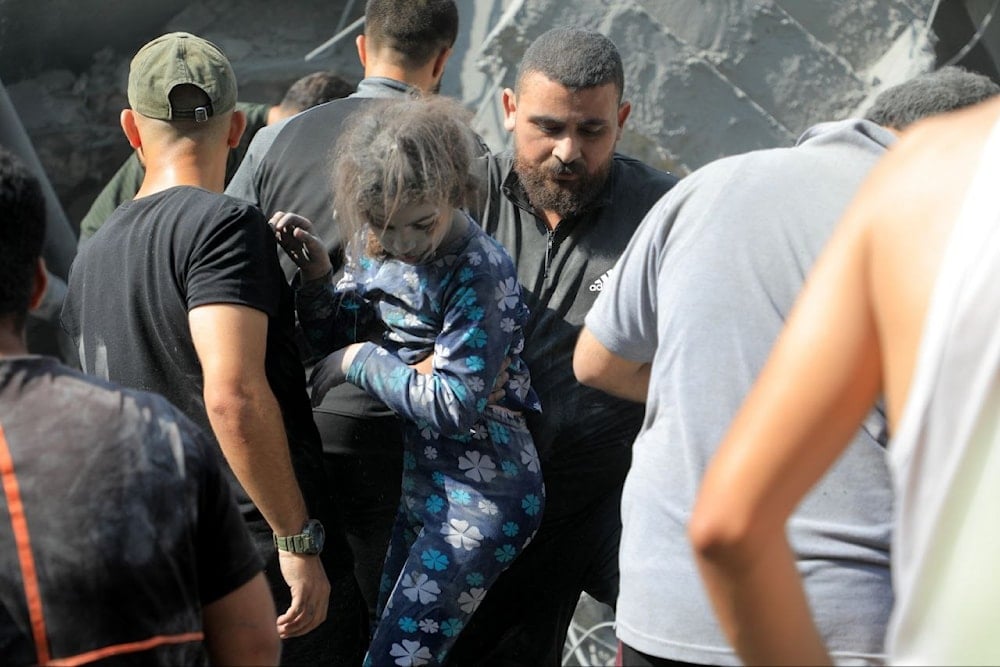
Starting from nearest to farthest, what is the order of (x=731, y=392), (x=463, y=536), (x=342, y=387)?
(x=731, y=392) → (x=463, y=536) → (x=342, y=387)

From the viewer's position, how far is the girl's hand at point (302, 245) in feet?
8.98

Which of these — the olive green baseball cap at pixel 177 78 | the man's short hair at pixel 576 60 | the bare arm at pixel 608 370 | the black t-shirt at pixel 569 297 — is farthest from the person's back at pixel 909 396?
the man's short hair at pixel 576 60

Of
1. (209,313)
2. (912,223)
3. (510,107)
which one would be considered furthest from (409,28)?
(912,223)

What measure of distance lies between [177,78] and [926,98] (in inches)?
58.4

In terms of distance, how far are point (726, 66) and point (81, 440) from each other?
11.3ft

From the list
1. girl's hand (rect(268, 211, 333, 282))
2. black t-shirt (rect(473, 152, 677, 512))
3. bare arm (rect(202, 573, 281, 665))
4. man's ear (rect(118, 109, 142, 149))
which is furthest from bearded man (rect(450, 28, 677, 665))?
bare arm (rect(202, 573, 281, 665))

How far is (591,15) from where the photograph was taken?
14.7ft

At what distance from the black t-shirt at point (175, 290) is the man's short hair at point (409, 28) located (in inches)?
41.2

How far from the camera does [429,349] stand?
2.70 metres

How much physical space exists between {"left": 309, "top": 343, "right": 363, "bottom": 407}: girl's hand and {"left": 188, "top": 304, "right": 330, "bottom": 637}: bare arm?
0.16 metres

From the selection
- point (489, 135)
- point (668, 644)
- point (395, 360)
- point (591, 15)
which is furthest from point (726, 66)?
point (668, 644)

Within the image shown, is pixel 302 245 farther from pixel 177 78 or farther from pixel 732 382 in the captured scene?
pixel 732 382

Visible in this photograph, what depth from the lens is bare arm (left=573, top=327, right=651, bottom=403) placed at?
2.36m

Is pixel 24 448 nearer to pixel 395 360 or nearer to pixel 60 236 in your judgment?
pixel 395 360
